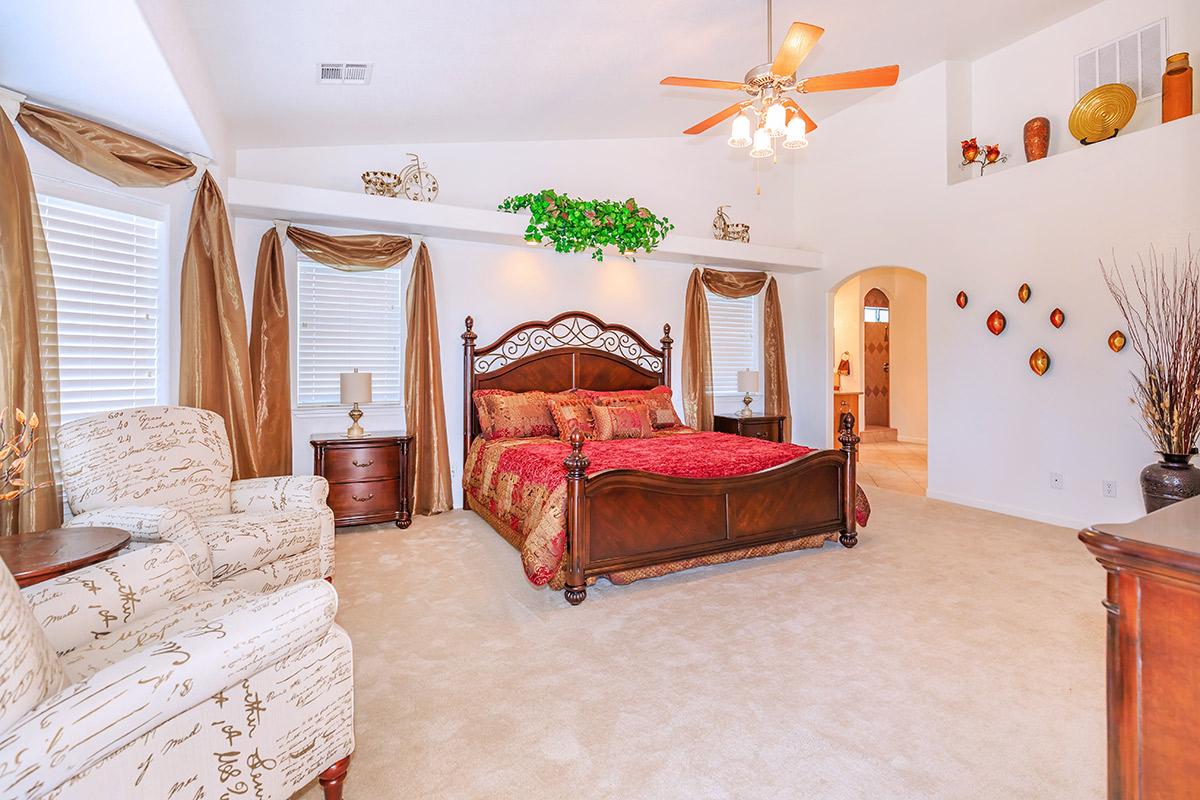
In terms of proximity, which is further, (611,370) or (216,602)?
(611,370)

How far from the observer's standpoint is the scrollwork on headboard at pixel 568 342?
5.29 meters

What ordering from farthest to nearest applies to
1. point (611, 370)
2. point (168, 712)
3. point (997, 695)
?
point (611, 370), point (997, 695), point (168, 712)

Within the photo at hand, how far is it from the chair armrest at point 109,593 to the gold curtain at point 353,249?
311 centimetres

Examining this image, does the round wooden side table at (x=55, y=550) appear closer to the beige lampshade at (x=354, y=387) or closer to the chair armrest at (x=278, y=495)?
the chair armrest at (x=278, y=495)

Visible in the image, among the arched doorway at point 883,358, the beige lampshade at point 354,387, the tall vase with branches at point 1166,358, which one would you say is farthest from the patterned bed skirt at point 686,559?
the arched doorway at point 883,358

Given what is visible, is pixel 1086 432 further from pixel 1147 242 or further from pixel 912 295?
pixel 912 295

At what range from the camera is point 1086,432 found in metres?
4.35

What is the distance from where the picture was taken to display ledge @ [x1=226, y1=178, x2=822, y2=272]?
4086 millimetres

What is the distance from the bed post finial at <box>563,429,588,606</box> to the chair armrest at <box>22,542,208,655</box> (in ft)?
5.23

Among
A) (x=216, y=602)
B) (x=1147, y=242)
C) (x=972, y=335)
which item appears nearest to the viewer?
(x=216, y=602)

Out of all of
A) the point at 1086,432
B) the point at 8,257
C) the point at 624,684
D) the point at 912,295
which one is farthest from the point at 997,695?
the point at 912,295

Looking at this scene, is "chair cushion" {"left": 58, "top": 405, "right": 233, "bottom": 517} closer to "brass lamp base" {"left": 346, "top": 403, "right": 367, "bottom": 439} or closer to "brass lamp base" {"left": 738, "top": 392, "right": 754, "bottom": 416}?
"brass lamp base" {"left": 346, "top": 403, "right": 367, "bottom": 439}

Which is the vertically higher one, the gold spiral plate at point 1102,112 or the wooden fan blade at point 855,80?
the gold spiral plate at point 1102,112

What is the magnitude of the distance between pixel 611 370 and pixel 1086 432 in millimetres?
3741
